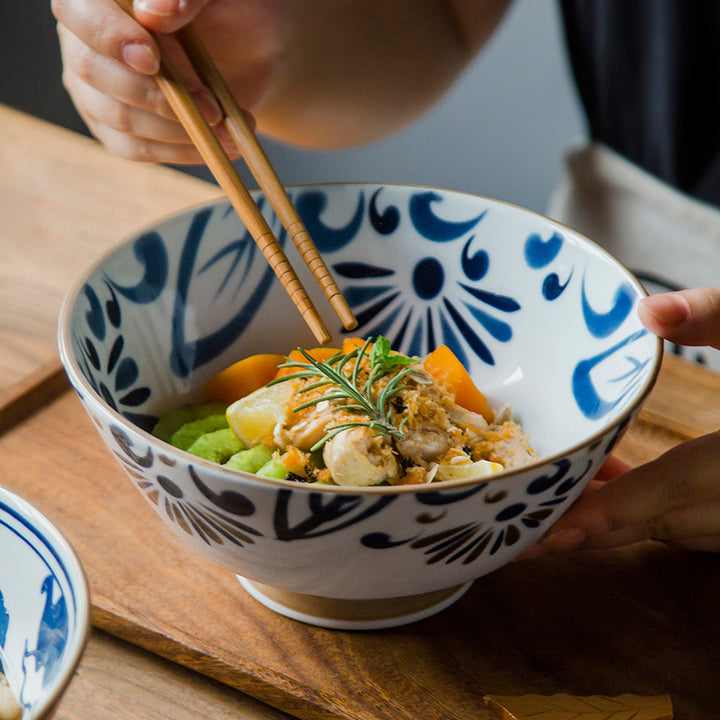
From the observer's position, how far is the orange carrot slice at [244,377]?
935mm

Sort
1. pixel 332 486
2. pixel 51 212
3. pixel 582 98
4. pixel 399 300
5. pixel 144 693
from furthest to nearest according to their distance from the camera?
pixel 582 98
pixel 51 212
pixel 399 300
pixel 144 693
pixel 332 486

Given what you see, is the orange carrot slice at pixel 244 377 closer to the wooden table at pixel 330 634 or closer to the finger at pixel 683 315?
the wooden table at pixel 330 634

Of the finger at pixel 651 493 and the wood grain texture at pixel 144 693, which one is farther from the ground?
the wood grain texture at pixel 144 693

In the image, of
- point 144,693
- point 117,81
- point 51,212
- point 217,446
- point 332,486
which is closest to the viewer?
point 332,486

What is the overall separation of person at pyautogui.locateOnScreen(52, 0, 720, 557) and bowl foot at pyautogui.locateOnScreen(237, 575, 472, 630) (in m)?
0.12

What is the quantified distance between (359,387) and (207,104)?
369 millimetres

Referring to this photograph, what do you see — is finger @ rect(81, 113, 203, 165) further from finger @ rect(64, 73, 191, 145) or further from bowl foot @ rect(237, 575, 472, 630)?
bowl foot @ rect(237, 575, 472, 630)

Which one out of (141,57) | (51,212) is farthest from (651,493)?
(51,212)

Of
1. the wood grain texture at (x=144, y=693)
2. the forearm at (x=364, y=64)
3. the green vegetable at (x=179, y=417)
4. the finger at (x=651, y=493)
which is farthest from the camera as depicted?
the forearm at (x=364, y=64)

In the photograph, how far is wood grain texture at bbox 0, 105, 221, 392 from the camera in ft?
3.90

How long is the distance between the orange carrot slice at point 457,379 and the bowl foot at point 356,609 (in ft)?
0.72

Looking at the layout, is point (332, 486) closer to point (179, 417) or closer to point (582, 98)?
point (179, 417)

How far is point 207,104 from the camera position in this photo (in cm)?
94

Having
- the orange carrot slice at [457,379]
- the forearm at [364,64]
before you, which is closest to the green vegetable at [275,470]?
the orange carrot slice at [457,379]
